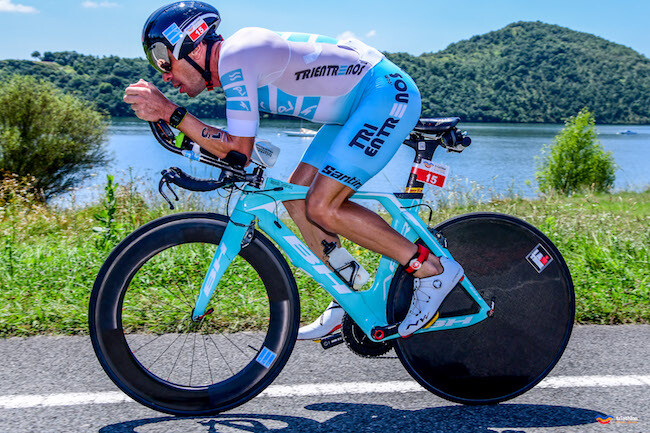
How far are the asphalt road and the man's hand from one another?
1.33m

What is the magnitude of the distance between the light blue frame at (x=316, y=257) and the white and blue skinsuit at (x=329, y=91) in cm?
22

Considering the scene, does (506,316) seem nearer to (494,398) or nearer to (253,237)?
(494,398)

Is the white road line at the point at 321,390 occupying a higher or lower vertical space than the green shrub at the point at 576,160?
lower

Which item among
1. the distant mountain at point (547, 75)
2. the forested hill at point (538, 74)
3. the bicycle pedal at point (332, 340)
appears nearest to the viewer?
the bicycle pedal at point (332, 340)

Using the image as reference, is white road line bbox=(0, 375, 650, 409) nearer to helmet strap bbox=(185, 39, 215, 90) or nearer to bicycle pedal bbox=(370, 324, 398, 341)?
bicycle pedal bbox=(370, 324, 398, 341)

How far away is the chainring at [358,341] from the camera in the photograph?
8.60ft

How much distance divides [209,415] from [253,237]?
831 millimetres

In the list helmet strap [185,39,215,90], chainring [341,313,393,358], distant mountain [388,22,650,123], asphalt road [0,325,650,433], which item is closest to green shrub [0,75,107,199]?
asphalt road [0,325,650,433]

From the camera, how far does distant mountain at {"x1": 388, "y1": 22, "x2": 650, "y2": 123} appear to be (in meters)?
77.6

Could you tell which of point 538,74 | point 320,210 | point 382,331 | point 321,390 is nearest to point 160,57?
point 320,210

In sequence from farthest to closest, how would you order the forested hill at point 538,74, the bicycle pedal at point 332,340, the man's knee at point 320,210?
the forested hill at point 538,74 → the bicycle pedal at point 332,340 → the man's knee at point 320,210

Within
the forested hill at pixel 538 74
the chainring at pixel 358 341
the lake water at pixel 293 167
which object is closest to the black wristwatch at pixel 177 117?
the lake water at pixel 293 167

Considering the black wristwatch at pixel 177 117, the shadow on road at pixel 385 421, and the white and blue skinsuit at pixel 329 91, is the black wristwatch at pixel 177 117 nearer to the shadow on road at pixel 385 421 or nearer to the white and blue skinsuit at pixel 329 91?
the white and blue skinsuit at pixel 329 91

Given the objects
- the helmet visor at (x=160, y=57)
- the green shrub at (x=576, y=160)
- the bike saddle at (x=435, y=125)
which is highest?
the green shrub at (x=576, y=160)
